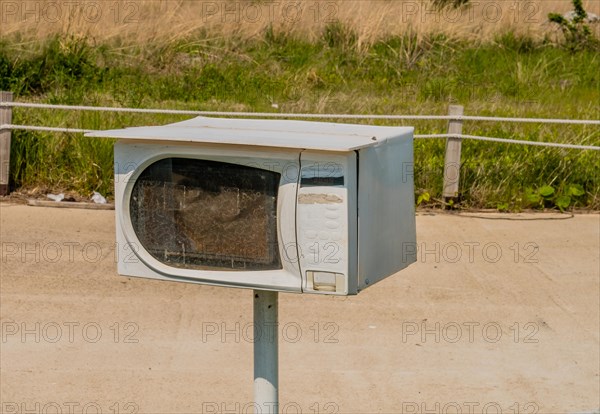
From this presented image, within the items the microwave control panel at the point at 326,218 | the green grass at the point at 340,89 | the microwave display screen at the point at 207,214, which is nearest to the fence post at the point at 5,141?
the green grass at the point at 340,89

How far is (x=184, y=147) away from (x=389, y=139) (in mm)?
551

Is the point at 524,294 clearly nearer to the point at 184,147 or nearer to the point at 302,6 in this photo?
the point at 184,147

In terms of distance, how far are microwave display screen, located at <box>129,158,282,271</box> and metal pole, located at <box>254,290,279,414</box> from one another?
0.18 metres

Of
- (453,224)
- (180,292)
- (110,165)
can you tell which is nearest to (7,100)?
(110,165)

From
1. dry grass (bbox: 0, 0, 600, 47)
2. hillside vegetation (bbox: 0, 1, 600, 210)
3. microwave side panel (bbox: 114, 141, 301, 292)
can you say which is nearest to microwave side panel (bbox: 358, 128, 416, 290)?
microwave side panel (bbox: 114, 141, 301, 292)

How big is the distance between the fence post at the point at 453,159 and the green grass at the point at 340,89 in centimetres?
12

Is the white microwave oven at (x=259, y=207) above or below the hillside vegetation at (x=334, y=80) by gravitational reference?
above

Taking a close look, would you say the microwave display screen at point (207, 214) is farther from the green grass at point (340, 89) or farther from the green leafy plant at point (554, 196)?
the green leafy plant at point (554, 196)

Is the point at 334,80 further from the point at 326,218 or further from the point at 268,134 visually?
the point at 326,218

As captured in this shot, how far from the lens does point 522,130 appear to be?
10648mm

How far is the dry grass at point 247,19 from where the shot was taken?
50.9 feet

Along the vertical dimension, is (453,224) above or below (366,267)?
below

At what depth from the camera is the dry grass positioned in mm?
15508

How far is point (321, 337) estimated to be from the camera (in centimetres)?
604
